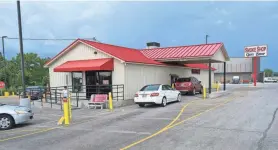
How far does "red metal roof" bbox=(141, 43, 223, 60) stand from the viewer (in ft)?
72.4

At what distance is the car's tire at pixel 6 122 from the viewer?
35.0 feet

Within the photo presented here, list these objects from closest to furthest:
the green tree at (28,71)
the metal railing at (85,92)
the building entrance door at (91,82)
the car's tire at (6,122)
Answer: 1. the car's tire at (6,122)
2. the metal railing at (85,92)
3. the building entrance door at (91,82)
4. the green tree at (28,71)

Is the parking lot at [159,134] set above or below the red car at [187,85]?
below

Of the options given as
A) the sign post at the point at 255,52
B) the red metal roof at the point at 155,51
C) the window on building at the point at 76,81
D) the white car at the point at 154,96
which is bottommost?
the white car at the point at 154,96

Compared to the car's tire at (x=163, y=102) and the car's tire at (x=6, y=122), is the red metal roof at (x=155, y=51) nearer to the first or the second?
the car's tire at (x=163, y=102)

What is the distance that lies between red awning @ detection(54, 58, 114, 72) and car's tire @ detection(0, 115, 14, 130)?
23.4 feet

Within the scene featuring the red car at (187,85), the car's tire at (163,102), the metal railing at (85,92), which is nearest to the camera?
the car's tire at (163,102)

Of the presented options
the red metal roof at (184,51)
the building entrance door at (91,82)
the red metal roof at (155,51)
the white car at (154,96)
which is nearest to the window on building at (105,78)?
the building entrance door at (91,82)

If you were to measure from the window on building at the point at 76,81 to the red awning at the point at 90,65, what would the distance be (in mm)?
1088

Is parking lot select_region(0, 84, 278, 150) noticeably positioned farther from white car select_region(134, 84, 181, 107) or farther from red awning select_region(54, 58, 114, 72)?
red awning select_region(54, 58, 114, 72)

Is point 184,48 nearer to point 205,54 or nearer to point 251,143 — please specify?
point 205,54

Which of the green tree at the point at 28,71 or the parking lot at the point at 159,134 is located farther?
the green tree at the point at 28,71

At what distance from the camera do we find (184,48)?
81.6 ft

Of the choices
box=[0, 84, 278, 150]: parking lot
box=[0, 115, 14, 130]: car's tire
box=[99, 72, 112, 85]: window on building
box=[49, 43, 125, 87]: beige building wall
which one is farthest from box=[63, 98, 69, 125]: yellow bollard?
box=[99, 72, 112, 85]: window on building
